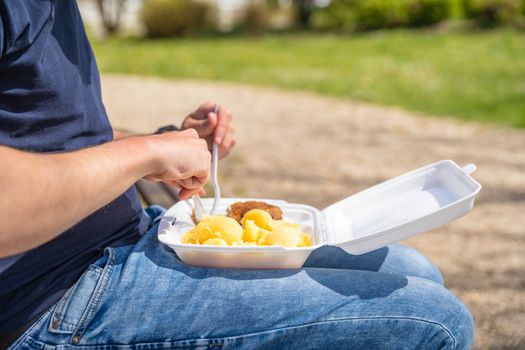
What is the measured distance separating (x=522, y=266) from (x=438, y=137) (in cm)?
274

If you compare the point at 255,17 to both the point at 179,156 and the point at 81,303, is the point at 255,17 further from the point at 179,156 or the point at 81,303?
the point at 81,303

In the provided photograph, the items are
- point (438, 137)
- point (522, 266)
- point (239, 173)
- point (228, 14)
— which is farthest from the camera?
point (228, 14)

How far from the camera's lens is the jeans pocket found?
51.1 inches

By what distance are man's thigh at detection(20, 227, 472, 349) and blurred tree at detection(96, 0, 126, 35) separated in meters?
16.9

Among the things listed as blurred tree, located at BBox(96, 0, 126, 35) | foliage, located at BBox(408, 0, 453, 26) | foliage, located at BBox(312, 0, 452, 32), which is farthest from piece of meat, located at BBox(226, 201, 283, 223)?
blurred tree, located at BBox(96, 0, 126, 35)

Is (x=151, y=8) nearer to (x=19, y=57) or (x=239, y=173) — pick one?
(x=239, y=173)

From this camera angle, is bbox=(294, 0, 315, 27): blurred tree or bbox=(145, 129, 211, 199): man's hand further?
bbox=(294, 0, 315, 27): blurred tree

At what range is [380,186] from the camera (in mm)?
1729

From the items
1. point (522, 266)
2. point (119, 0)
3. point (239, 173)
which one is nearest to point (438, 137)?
point (239, 173)

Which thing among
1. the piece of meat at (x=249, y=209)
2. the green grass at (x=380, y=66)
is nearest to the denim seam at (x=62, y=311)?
the piece of meat at (x=249, y=209)

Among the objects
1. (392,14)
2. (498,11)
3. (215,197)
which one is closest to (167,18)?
(392,14)

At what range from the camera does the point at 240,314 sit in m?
1.31

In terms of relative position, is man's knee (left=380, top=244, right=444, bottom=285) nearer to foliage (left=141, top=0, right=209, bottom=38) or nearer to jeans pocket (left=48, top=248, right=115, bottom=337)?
jeans pocket (left=48, top=248, right=115, bottom=337)

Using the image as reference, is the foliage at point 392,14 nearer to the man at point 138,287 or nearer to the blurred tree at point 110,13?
the blurred tree at point 110,13
